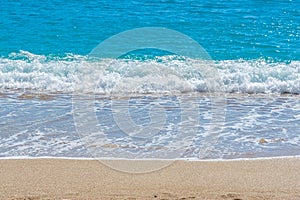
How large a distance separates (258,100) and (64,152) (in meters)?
4.66

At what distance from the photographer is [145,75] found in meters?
12.1

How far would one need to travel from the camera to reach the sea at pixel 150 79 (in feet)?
23.6

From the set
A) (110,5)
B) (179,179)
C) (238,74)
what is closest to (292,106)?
(238,74)

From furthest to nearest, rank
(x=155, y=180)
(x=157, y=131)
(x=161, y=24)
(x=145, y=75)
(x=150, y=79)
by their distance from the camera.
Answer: (x=161, y=24) < (x=145, y=75) < (x=150, y=79) < (x=157, y=131) < (x=155, y=180)

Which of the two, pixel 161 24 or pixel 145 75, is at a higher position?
pixel 161 24

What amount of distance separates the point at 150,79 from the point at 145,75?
602mm

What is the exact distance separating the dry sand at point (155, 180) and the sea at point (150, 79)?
432mm

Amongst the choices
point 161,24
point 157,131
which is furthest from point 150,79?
point 161,24

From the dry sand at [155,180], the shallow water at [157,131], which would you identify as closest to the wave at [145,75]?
the shallow water at [157,131]

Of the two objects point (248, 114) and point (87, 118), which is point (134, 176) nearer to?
point (87, 118)

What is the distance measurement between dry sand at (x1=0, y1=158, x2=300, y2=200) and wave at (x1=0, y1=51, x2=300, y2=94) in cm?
470

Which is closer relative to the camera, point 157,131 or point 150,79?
point 157,131

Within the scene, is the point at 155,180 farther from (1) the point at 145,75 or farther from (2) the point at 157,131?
(1) the point at 145,75

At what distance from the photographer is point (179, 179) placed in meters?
5.62
